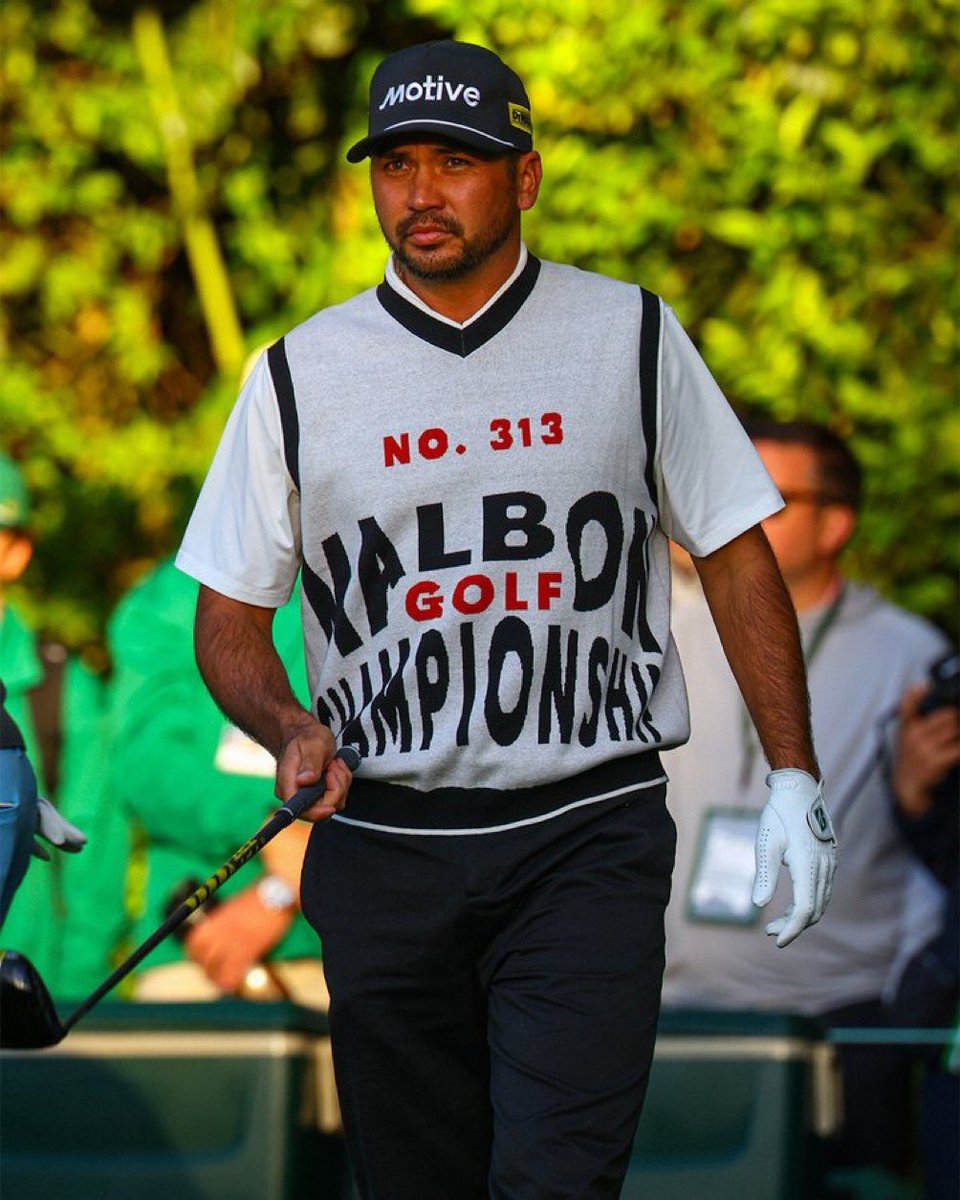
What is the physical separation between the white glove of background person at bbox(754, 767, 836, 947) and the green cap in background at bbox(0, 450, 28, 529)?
7.78ft

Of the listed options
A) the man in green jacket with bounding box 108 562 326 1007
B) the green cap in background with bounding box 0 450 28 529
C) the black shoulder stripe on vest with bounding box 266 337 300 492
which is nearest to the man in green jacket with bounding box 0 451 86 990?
the green cap in background with bounding box 0 450 28 529

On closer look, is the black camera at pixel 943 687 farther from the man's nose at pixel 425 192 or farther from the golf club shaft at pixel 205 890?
the golf club shaft at pixel 205 890

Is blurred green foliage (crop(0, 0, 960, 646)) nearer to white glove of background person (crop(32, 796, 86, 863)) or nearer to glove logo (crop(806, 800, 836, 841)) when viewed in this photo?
glove logo (crop(806, 800, 836, 841))

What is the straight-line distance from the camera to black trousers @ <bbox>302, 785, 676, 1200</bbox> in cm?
323

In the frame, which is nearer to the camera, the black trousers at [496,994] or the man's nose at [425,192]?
the black trousers at [496,994]

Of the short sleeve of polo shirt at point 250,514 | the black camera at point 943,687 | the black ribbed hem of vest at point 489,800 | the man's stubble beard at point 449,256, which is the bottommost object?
the black ribbed hem of vest at point 489,800

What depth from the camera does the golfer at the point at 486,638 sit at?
3.29 m

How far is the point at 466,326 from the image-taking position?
Answer: 342 cm

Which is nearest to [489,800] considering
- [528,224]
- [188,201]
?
[528,224]

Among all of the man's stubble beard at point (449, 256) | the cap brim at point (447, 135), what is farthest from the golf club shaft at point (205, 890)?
the cap brim at point (447, 135)

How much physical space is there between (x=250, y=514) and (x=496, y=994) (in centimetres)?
77

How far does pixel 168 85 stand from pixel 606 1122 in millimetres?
5498

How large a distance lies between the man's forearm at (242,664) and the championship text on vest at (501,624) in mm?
126

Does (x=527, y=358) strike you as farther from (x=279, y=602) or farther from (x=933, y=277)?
(x=933, y=277)
